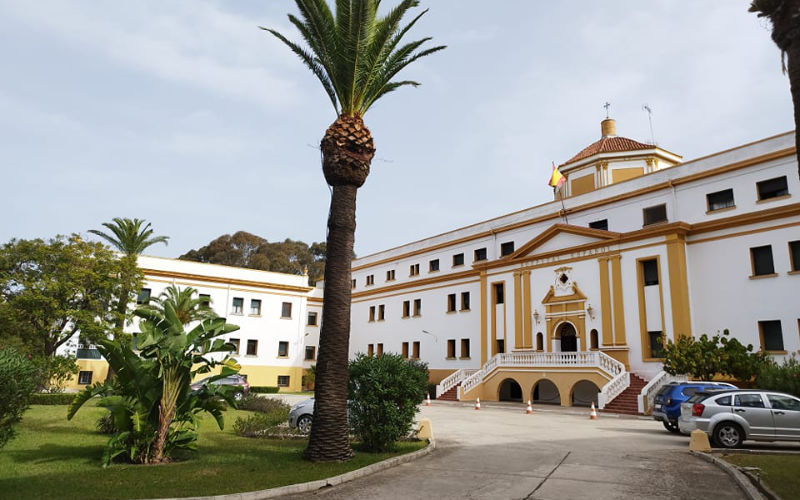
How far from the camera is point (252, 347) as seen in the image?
1793 inches

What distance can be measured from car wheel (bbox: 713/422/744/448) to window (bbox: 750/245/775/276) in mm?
13856

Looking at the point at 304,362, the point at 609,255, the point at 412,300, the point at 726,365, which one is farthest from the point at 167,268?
the point at 726,365

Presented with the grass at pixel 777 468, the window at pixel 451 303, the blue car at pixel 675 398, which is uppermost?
the window at pixel 451 303

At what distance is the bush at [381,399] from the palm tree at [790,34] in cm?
856

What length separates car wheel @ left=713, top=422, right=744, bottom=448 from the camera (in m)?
13.2

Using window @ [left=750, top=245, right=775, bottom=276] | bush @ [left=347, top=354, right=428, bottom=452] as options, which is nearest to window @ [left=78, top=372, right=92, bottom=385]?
bush @ [left=347, top=354, right=428, bottom=452]

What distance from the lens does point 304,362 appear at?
48.7 m

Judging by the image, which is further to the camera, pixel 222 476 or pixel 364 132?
pixel 364 132

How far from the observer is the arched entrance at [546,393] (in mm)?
32375

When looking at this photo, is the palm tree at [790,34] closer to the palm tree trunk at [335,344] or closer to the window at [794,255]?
the palm tree trunk at [335,344]

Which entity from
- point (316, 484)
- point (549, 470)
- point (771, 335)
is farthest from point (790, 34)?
point (771, 335)

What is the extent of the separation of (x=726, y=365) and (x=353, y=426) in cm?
1621

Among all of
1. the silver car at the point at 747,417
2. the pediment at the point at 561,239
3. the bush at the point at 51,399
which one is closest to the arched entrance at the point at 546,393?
the pediment at the point at 561,239

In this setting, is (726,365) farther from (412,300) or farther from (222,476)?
(412,300)
